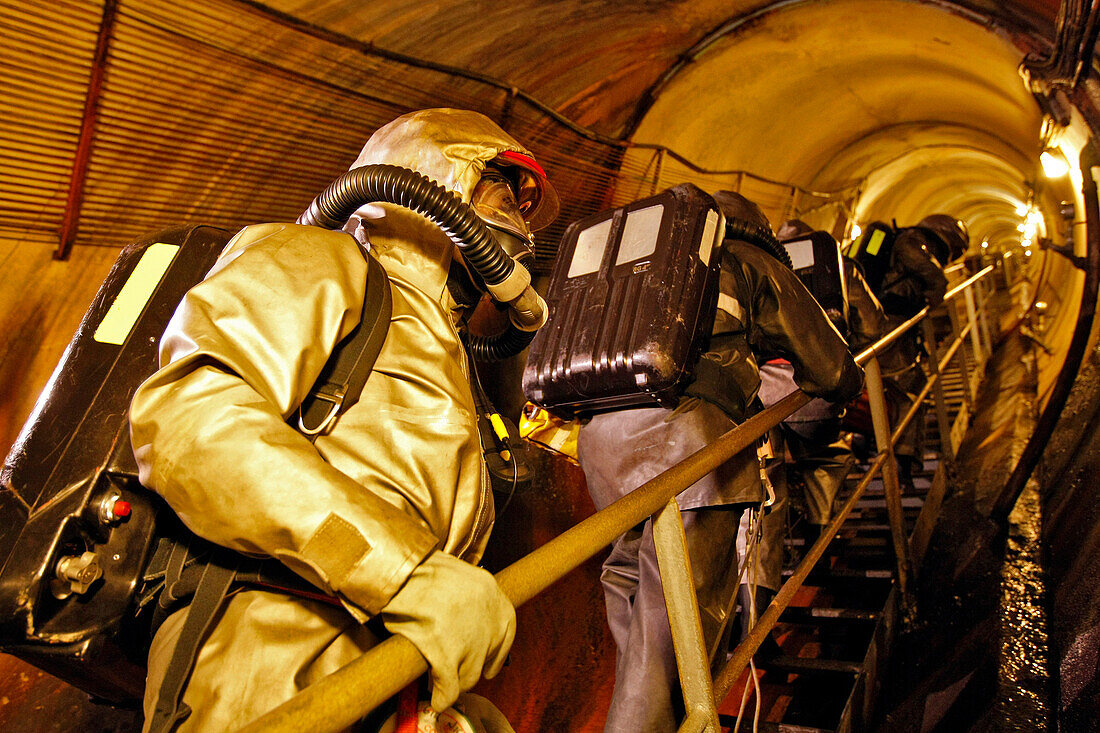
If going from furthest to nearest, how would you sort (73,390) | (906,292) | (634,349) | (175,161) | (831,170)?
(831,170) → (906,292) → (175,161) → (634,349) → (73,390)

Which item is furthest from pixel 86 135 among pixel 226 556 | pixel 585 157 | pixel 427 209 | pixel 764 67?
pixel 764 67

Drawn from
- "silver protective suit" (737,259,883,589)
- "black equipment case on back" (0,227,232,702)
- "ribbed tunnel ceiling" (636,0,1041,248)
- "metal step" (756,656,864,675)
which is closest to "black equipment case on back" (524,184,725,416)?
"silver protective suit" (737,259,883,589)

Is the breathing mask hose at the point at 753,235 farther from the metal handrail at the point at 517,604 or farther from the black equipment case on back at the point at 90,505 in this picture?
the black equipment case on back at the point at 90,505

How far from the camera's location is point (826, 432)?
150 inches

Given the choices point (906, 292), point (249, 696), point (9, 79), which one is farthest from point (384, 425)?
point (906, 292)

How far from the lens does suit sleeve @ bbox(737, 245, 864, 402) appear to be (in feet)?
8.24

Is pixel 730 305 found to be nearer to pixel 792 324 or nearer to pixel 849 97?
pixel 792 324

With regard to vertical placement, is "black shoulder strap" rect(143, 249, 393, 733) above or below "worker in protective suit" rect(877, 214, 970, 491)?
below

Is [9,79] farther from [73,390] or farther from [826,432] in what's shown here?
[826,432]

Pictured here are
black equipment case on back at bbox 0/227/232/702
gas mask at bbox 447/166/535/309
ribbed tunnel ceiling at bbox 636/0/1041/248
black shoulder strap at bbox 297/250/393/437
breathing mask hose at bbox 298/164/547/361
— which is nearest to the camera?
black equipment case on back at bbox 0/227/232/702

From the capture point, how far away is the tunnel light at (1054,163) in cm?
456

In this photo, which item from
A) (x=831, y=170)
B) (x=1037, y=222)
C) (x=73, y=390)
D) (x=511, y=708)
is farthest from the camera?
(x=831, y=170)

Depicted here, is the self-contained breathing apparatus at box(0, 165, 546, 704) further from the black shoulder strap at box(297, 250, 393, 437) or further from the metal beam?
the metal beam

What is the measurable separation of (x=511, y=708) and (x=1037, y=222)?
814 centimetres
